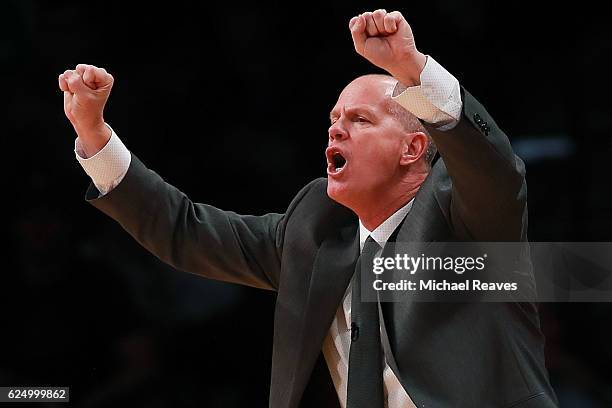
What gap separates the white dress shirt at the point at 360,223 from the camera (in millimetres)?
1517

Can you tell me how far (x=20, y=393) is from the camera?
7.30 feet

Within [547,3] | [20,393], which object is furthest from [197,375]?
[547,3]

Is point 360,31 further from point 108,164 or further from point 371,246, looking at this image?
point 108,164

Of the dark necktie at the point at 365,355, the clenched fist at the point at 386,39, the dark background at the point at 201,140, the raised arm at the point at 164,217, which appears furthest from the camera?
the dark background at the point at 201,140

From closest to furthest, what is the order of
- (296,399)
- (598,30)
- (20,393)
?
(296,399)
(20,393)
(598,30)

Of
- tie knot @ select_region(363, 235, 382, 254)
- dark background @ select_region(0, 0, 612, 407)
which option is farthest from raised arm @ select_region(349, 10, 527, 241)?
dark background @ select_region(0, 0, 612, 407)

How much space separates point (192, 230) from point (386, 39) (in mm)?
593

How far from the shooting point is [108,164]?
181 cm

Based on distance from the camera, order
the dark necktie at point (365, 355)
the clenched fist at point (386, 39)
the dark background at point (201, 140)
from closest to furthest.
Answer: the clenched fist at point (386, 39)
the dark necktie at point (365, 355)
the dark background at point (201, 140)

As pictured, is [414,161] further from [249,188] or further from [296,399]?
[249,188]

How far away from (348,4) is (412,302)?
108 centimetres

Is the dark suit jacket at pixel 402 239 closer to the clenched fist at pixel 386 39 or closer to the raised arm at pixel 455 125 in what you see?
the raised arm at pixel 455 125

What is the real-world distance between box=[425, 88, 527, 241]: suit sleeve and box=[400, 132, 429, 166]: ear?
242mm

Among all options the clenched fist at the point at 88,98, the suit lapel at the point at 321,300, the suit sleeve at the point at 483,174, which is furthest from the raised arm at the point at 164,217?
the suit sleeve at the point at 483,174
